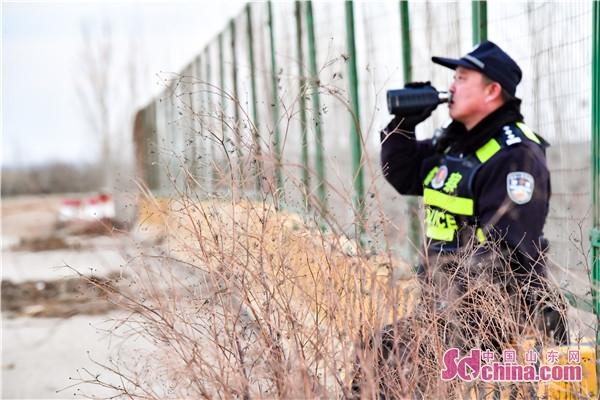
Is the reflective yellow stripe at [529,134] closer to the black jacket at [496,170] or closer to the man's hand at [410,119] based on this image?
the black jacket at [496,170]

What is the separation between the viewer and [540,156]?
328 cm

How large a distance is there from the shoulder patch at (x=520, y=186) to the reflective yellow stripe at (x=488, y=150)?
6.1 inches

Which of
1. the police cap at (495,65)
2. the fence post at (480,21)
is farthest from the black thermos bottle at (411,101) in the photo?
the fence post at (480,21)

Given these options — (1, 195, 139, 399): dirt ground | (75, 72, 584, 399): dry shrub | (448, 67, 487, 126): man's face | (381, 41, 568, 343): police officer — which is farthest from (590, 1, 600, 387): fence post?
(1, 195, 139, 399): dirt ground

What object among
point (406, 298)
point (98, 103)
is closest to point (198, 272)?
point (406, 298)

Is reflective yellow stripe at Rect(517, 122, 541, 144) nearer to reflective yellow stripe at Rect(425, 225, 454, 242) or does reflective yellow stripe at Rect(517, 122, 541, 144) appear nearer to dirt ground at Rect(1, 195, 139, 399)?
reflective yellow stripe at Rect(425, 225, 454, 242)

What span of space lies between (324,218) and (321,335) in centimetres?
32

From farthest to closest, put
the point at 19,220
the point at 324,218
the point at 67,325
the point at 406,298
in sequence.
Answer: the point at 19,220
the point at 67,325
the point at 406,298
the point at 324,218

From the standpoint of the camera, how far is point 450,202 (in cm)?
344

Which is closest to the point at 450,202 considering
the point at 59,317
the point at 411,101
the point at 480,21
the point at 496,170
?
the point at 496,170

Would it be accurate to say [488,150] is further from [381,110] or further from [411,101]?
[381,110]

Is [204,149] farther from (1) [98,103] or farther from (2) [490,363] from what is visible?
(1) [98,103]

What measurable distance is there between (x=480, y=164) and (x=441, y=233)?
0.31m

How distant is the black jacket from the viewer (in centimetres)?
310
